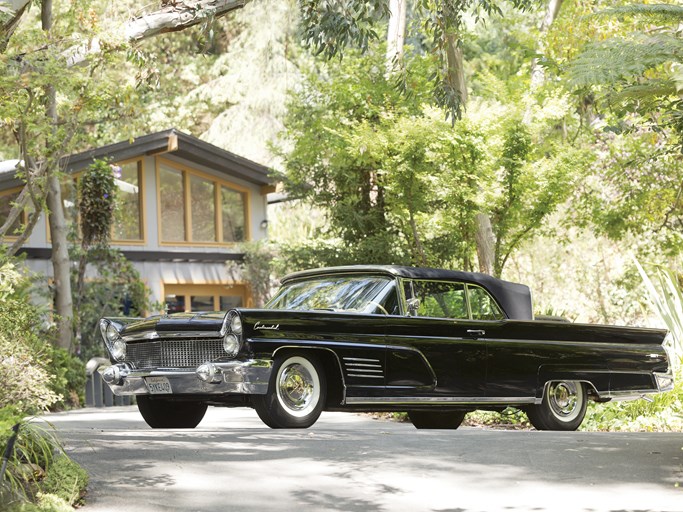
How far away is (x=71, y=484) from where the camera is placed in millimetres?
6574

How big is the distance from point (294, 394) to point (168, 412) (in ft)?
6.12

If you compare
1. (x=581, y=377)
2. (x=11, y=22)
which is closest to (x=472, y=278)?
(x=581, y=377)

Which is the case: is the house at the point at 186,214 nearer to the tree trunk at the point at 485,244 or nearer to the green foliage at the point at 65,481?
the tree trunk at the point at 485,244

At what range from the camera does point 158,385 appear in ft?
31.6

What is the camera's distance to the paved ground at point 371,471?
265 inches

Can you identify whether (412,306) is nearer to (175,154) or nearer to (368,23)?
(368,23)

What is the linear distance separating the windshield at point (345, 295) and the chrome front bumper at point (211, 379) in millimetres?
1335

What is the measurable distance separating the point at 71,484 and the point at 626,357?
23.4 ft

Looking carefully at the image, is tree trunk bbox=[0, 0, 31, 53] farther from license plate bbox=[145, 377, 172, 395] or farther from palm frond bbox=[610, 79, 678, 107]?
palm frond bbox=[610, 79, 678, 107]

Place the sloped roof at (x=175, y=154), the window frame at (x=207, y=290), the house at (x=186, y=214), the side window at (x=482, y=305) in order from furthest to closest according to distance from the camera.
Answer: the window frame at (x=207, y=290) < the house at (x=186, y=214) < the sloped roof at (x=175, y=154) < the side window at (x=482, y=305)

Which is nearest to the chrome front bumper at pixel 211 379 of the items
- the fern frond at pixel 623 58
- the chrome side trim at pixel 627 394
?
the fern frond at pixel 623 58

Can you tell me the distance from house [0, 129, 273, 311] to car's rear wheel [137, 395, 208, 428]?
13.2 meters

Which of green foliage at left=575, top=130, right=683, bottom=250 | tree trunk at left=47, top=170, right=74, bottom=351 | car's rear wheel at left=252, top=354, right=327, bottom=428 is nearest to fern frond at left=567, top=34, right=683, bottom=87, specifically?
car's rear wheel at left=252, top=354, right=327, bottom=428

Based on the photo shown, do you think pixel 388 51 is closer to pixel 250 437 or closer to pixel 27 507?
pixel 250 437
